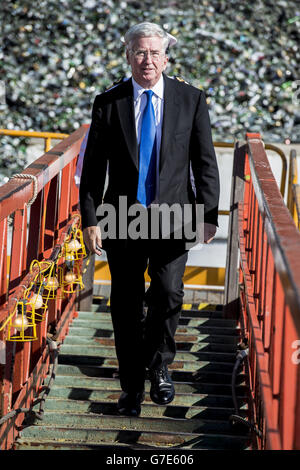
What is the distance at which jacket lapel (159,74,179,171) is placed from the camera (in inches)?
147

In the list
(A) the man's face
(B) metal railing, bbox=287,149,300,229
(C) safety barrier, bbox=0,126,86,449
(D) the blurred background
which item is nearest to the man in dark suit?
(A) the man's face

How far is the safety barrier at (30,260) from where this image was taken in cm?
352

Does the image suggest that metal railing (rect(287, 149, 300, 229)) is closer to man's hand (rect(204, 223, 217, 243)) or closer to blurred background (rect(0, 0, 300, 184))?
man's hand (rect(204, 223, 217, 243))

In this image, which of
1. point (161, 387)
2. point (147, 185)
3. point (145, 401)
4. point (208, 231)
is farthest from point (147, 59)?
point (145, 401)

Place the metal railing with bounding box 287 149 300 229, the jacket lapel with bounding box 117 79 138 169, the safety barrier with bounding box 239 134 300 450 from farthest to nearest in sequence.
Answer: the metal railing with bounding box 287 149 300 229 → the jacket lapel with bounding box 117 79 138 169 → the safety barrier with bounding box 239 134 300 450

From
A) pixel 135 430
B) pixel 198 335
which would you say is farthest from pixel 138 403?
pixel 198 335

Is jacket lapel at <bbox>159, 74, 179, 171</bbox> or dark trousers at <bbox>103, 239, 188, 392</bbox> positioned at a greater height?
jacket lapel at <bbox>159, 74, 179, 171</bbox>

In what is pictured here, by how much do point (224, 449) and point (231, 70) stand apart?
659cm

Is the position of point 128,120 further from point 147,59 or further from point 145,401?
point 145,401

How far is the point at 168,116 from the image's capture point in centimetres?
376

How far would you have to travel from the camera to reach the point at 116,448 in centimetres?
375

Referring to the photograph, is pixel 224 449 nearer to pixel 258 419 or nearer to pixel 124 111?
pixel 258 419

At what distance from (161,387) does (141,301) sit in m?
0.43
